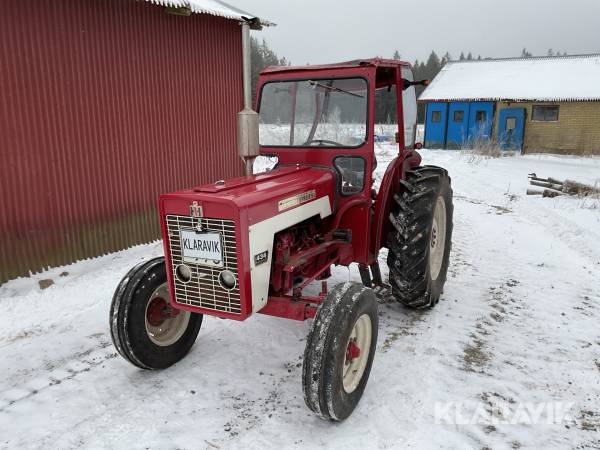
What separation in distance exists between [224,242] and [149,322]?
1087 mm

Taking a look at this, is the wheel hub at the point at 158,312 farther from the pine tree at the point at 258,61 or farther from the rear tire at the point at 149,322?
the pine tree at the point at 258,61

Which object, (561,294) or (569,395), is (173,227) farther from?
(561,294)

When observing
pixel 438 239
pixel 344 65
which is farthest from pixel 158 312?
pixel 438 239

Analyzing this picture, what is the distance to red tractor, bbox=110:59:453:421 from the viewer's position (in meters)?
2.85

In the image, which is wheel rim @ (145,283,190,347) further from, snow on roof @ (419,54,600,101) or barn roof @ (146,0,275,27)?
snow on roof @ (419,54,600,101)

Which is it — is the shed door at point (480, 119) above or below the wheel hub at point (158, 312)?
above

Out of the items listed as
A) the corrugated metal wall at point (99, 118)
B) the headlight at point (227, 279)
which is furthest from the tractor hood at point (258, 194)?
the corrugated metal wall at point (99, 118)

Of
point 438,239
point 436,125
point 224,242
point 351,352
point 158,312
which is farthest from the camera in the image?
point 436,125

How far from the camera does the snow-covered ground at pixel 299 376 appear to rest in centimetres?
280

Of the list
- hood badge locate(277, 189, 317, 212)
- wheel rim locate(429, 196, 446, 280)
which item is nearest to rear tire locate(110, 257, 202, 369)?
hood badge locate(277, 189, 317, 212)

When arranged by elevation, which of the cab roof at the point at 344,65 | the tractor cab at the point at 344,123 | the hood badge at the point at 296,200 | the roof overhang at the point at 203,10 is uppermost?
the roof overhang at the point at 203,10

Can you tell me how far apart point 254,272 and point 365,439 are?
119 cm

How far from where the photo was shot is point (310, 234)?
3.75 m

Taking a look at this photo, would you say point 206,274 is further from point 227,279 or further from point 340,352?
point 340,352
